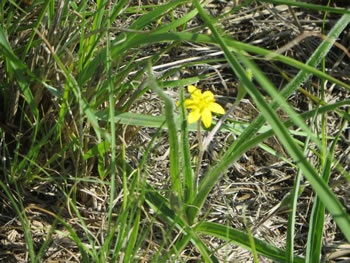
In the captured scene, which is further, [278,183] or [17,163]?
[278,183]

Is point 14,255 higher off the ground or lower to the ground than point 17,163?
lower

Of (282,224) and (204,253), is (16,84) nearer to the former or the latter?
(204,253)

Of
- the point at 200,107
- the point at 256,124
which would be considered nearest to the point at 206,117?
the point at 200,107

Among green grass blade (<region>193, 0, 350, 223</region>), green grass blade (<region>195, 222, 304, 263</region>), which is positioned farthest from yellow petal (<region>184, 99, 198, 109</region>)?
green grass blade (<region>195, 222, 304, 263</region>)

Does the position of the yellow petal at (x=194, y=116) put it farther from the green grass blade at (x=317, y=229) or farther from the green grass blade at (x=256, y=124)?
the green grass blade at (x=317, y=229)

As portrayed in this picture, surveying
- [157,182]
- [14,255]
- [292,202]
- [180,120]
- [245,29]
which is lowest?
[14,255]

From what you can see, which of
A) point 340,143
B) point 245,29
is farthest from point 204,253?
point 245,29

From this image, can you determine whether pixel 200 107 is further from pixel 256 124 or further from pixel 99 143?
pixel 99 143

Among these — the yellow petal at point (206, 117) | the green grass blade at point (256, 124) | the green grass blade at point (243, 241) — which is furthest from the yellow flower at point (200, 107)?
the green grass blade at point (243, 241)
